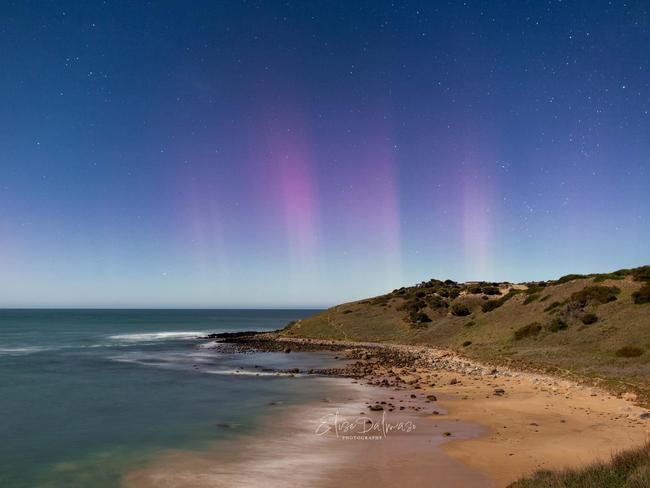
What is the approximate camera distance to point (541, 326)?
52188 mm

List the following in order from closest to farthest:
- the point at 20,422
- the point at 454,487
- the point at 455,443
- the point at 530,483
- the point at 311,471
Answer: the point at 530,483
the point at 454,487
the point at 311,471
the point at 455,443
the point at 20,422

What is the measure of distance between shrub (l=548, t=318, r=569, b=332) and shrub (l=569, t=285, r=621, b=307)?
138 inches

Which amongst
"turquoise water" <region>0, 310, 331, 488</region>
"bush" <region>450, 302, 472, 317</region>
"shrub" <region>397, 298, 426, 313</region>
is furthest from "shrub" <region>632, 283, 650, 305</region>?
"shrub" <region>397, 298, 426, 313</region>

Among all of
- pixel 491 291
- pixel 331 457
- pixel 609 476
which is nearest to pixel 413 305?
pixel 491 291

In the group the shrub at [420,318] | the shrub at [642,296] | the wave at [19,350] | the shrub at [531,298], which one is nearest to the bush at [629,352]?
the shrub at [642,296]

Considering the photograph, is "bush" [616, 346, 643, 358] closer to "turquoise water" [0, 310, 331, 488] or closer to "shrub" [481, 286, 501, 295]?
"turquoise water" [0, 310, 331, 488]

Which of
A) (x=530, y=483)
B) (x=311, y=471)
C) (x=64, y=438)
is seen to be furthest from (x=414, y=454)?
(x=64, y=438)

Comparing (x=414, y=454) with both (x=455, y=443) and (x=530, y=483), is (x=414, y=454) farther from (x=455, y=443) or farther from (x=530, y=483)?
(x=530, y=483)

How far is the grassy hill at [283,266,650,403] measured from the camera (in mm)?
35375

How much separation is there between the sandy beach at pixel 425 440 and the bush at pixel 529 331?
19.1m

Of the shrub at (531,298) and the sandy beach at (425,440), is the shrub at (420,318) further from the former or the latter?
the sandy beach at (425,440)

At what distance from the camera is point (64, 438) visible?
77.9 feet

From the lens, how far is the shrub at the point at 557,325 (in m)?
49.4

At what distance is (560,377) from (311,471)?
23756 millimetres
